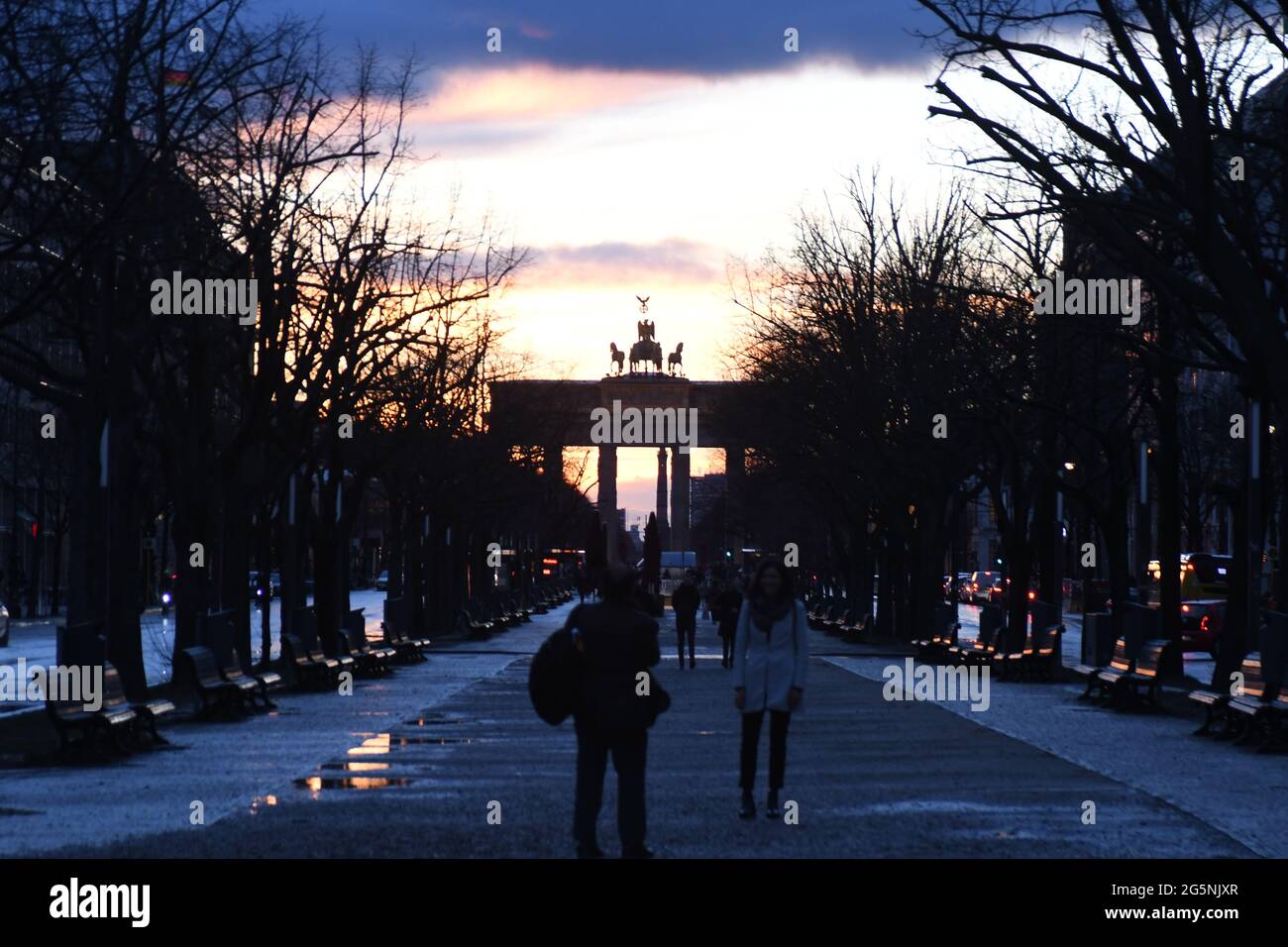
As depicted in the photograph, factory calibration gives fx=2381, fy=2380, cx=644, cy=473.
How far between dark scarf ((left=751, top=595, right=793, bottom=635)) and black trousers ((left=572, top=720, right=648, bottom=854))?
10.9ft

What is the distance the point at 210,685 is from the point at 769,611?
457 inches

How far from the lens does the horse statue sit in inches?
5768

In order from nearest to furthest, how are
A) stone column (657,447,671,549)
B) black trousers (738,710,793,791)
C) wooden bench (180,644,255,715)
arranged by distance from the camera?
black trousers (738,710,793,791) → wooden bench (180,644,255,715) → stone column (657,447,671,549)

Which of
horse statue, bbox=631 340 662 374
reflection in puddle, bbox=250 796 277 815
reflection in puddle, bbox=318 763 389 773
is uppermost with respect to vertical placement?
horse statue, bbox=631 340 662 374

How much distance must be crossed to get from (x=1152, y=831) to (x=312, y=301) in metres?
25.5

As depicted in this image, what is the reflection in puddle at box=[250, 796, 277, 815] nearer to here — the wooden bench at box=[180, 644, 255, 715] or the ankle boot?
the ankle boot

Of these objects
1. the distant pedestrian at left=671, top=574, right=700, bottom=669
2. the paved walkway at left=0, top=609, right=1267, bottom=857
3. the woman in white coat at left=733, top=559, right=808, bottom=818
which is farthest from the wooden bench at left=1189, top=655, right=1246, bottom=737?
the distant pedestrian at left=671, top=574, right=700, bottom=669

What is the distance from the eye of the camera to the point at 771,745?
16672mm

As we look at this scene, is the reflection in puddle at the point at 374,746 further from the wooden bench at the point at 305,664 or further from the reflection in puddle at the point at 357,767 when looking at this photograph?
the wooden bench at the point at 305,664

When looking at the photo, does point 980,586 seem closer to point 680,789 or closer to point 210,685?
point 210,685

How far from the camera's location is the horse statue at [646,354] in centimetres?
14650

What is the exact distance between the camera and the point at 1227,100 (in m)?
24.6

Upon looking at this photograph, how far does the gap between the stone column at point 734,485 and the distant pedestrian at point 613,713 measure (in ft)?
212
